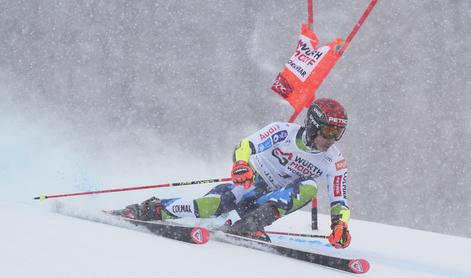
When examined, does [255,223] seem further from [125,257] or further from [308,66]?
[308,66]

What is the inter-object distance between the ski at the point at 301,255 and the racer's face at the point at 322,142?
0.79 m

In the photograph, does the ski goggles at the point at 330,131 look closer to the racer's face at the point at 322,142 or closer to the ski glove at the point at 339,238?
the racer's face at the point at 322,142

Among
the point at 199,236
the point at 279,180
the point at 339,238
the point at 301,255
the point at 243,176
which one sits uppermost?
the point at 279,180

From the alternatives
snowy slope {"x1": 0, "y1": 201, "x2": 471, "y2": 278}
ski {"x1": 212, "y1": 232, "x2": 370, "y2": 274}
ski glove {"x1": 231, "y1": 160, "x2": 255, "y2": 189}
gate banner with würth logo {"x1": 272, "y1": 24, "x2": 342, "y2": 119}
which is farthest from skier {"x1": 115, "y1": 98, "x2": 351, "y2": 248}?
gate banner with würth logo {"x1": 272, "y1": 24, "x2": 342, "y2": 119}

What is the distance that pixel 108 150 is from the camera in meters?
14.2

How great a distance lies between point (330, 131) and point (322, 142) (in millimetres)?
138

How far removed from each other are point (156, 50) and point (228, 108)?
3.39 m

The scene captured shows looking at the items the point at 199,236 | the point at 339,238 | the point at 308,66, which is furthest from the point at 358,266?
the point at 308,66

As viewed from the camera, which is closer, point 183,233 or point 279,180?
point 183,233

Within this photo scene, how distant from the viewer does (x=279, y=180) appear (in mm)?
4859

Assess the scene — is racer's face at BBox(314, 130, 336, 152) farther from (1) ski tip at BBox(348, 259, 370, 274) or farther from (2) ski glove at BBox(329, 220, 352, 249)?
(1) ski tip at BBox(348, 259, 370, 274)

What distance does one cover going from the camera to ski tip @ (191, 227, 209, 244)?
3.81 metres

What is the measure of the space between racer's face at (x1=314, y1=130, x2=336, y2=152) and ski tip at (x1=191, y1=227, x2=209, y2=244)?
3.80ft

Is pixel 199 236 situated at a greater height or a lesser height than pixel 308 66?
lesser
